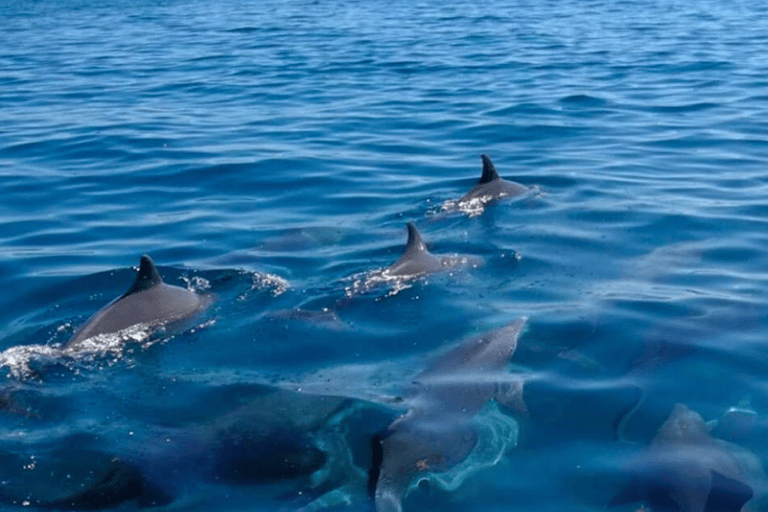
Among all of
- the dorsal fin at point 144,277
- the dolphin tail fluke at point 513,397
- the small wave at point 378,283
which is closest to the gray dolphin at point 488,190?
the small wave at point 378,283

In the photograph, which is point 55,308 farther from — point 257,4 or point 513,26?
point 257,4

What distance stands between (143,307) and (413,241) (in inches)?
118

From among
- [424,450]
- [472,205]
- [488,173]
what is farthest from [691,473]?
[488,173]

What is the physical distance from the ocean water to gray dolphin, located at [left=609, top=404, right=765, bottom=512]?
176 mm

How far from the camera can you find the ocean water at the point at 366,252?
26.7 feet

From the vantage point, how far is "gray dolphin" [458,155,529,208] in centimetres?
1427

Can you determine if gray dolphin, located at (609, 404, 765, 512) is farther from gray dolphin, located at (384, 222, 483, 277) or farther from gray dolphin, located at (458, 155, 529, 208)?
gray dolphin, located at (458, 155, 529, 208)

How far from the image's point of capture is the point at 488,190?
47.3 ft

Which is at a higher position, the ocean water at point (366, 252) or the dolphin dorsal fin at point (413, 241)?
the dolphin dorsal fin at point (413, 241)

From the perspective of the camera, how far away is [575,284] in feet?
37.3

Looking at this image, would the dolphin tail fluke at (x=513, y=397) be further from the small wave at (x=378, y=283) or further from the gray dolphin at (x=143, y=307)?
the gray dolphin at (x=143, y=307)

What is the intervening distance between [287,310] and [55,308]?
249 centimetres

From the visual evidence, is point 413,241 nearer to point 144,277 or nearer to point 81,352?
point 144,277

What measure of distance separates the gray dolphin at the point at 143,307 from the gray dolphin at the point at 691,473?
483 centimetres
